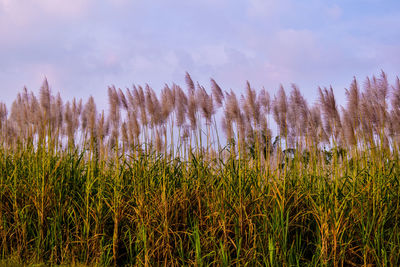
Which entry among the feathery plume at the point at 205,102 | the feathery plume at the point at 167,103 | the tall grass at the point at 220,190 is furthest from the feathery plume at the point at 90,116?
the feathery plume at the point at 205,102

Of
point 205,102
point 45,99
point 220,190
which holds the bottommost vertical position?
point 220,190

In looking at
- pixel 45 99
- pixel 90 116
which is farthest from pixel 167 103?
pixel 45 99

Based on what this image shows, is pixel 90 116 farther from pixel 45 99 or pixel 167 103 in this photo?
pixel 167 103

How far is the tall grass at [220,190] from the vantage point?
4180 millimetres

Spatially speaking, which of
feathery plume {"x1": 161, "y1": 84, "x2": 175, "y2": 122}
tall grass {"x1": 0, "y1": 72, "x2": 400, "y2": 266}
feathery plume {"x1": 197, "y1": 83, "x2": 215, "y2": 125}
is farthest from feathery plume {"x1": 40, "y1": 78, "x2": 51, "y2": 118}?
feathery plume {"x1": 197, "y1": 83, "x2": 215, "y2": 125}

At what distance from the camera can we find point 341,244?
156 inches

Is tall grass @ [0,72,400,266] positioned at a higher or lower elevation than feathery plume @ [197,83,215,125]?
lower

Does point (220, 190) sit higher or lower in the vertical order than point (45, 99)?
lower

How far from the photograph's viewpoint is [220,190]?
184 inches

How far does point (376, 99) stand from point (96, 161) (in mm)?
→ 4076

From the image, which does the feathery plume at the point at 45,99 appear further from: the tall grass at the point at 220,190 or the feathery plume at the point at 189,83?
the feathery plume at the point at 189,83

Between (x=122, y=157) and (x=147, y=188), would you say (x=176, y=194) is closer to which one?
(x=147, y=188)

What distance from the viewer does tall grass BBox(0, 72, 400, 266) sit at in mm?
4180

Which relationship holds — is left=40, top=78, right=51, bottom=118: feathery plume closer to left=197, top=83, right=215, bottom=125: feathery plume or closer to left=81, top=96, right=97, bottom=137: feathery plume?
left=81, top=96, right=97, bottom=137: feathery plume
